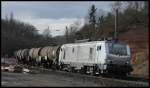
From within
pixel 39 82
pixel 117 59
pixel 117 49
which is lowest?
pixel 39 82

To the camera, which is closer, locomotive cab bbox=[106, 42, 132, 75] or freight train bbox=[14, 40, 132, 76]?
locomotive cab bbox=[106, 42, 132, 75]

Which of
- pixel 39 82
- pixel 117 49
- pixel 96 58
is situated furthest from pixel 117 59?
pixel 39 82

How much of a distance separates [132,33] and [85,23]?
47211mm

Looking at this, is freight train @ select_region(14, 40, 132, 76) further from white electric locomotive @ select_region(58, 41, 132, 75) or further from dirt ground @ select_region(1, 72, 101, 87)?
dirt ground @ select_region(1, 72, 101, 87)

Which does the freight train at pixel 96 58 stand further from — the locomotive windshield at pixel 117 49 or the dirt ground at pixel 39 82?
the dirt ground at pixel 39 82

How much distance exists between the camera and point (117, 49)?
31.7m

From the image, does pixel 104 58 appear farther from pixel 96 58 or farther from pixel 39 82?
pixel 39 82

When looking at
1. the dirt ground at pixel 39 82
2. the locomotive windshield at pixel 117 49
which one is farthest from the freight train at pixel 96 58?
the dirt ground at pixel 39 82

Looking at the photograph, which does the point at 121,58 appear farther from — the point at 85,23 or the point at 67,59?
the point at 85,23

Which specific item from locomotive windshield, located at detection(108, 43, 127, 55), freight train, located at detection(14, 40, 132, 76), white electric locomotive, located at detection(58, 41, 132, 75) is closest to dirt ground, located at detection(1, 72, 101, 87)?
white electric locomotive, located at detection(58, 41, 132, 75)

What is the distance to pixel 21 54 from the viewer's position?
7238cm

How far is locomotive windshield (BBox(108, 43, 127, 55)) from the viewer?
3147 cm

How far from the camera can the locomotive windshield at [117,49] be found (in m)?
31.5

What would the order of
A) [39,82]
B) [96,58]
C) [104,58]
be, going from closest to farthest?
[39,82], [104,58], [96,58]
